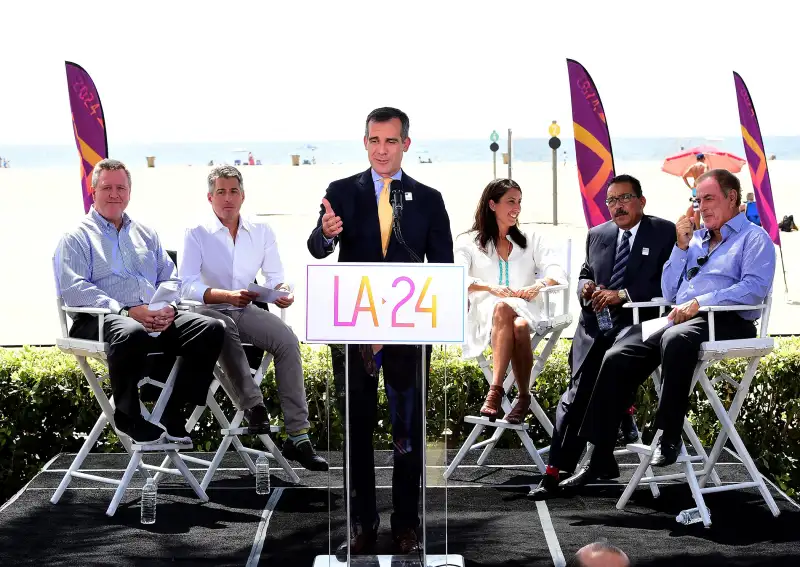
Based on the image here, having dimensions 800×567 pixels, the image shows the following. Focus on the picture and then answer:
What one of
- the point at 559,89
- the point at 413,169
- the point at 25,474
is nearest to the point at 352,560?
the point at 413,169

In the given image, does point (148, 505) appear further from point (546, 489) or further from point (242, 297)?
point (546, 489)

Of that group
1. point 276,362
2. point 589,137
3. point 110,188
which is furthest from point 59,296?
point 589,137

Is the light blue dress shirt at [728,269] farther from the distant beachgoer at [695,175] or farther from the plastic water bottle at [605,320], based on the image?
the plastic water bottle at [605,320]

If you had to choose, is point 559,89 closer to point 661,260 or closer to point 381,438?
point 661,260

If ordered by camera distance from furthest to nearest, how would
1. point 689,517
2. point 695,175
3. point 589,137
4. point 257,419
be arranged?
point 695,175
point 589,137
point 257,419
point 689,517

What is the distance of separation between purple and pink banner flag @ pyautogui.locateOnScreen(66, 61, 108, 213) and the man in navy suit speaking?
3.50 m

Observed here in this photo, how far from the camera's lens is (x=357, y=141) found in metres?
3.86

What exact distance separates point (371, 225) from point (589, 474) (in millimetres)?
2018

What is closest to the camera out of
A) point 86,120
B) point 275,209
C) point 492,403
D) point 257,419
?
point 257,419

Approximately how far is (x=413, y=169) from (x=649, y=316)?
2.02m

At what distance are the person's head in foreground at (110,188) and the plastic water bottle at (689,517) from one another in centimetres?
288

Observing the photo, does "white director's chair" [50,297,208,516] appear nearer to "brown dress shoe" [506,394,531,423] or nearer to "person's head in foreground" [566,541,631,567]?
"brown dress shoe" [506,394,531,423]

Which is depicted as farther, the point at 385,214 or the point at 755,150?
the point at 755,150

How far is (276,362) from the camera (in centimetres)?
548
